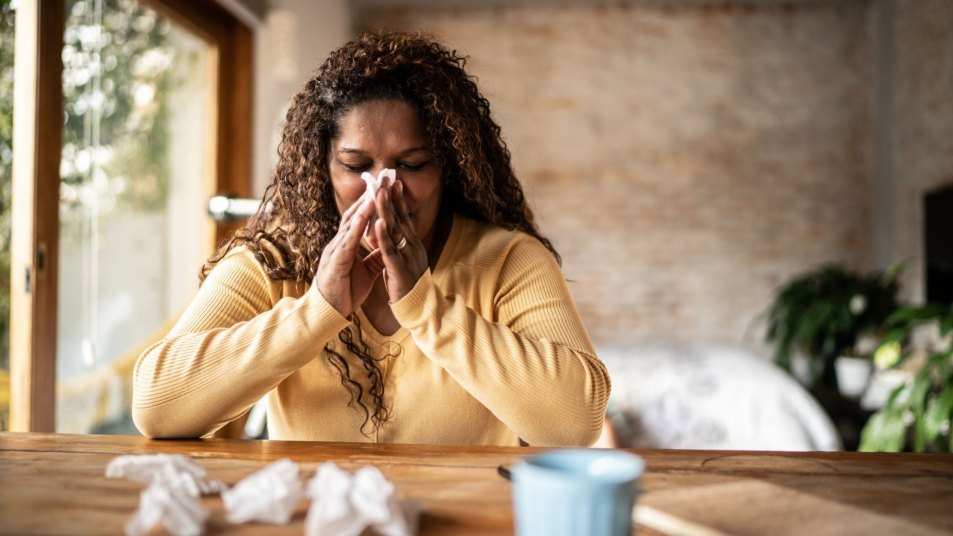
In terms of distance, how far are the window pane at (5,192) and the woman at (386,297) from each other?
1050 mm

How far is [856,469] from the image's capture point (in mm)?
882

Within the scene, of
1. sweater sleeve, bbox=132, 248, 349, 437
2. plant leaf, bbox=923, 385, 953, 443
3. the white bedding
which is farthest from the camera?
the white bedding

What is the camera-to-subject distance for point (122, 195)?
107 inches

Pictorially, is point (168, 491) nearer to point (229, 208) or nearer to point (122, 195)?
point (229, 208)

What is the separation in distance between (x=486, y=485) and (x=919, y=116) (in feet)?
13.9

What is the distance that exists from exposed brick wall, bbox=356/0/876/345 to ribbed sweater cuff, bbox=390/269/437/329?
147 inches

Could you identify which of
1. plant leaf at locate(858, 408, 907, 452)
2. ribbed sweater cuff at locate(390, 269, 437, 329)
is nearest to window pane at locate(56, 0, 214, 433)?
ribbed sweater cuff at locate(390, 269, 437, 329)

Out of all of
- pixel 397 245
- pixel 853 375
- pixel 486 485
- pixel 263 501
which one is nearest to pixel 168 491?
pixel 263 501

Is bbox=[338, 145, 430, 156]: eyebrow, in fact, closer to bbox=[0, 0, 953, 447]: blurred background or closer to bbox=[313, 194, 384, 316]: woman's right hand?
bbox=[313, 194, 384, 316]: woman's right hand

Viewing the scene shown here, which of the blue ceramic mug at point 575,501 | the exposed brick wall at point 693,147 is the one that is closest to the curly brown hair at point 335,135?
the blue ceramic mug at point 575,501

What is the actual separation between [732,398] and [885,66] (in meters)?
3.11

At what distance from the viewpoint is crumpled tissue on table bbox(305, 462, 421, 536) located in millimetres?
600

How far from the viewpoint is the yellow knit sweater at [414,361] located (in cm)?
106

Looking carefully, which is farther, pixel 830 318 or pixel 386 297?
pixel 830 318
